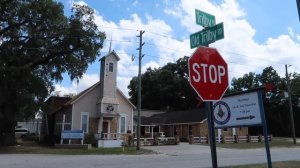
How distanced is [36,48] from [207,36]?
30391 mm

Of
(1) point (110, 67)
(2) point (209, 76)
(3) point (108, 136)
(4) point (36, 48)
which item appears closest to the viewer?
(2) point (209, 76)

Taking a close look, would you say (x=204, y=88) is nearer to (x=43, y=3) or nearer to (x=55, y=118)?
(x=43, y=3)

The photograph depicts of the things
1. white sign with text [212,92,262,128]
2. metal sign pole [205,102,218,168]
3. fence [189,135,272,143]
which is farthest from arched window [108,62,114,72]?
metal sign pole [205,102,218,168]

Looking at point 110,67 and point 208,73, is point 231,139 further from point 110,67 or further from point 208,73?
point 208,73

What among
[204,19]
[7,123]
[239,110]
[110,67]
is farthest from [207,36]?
[110,67]

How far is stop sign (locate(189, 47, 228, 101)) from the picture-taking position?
5.91 metres

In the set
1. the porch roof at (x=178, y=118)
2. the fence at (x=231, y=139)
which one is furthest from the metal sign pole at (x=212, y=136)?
the porch roof at (x=178, y=118)

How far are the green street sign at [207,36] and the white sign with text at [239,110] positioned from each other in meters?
3.04

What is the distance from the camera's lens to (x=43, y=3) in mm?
34406

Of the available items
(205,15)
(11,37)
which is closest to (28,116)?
(11,37)

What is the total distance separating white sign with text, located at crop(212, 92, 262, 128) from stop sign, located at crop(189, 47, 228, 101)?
11.3 ft

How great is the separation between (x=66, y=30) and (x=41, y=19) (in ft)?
7.75

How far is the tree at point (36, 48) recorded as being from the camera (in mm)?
34188

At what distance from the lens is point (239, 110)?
9.88 m
